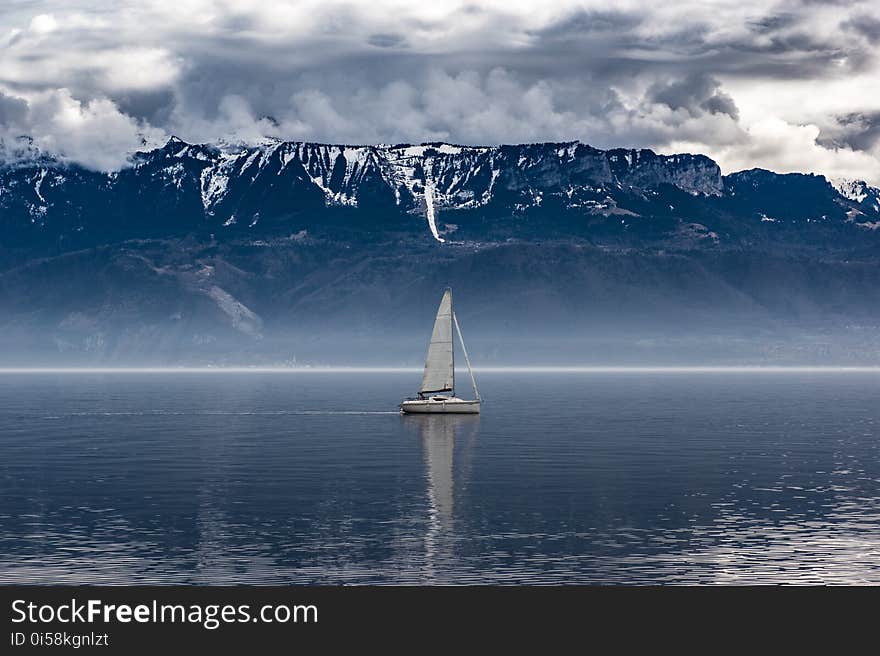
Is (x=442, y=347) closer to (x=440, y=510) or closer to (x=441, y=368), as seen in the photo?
(x=441, y=368)

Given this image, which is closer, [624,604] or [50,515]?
[624,604]

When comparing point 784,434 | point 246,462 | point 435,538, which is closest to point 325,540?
point 435,538

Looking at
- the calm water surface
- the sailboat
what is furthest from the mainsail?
the calm water surface

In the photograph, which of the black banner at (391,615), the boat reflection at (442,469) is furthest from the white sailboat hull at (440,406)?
the black banner at (391,615)

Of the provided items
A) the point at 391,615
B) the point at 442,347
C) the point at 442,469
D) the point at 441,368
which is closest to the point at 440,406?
the point at 441,368

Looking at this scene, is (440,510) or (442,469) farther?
(442,469)

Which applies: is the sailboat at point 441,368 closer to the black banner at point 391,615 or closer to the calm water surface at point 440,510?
the calm water surface at point 440,510

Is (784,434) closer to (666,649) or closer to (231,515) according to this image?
(231,515)

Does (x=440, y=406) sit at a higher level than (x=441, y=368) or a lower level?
lower

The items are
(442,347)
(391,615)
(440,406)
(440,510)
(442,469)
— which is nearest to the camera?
(391,615)

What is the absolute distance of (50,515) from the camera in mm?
90688

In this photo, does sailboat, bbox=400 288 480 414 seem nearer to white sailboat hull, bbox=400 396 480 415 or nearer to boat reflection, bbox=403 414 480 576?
white sailboat hull, bbox=400 396 480 415

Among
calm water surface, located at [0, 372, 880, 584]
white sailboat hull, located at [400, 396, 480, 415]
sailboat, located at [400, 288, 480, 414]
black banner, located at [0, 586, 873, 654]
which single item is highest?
sailboat, located at [400, 288, 480, 414]

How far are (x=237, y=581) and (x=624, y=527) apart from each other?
2713 centimetres
